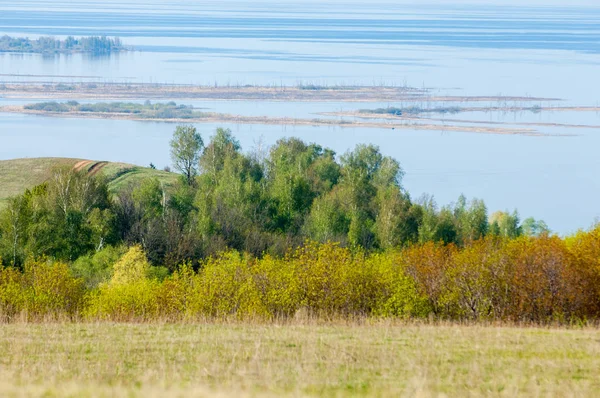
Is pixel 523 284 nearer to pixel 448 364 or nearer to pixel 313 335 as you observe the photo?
pixel 313 335

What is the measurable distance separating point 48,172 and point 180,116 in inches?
1973

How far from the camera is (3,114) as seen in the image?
117125mm

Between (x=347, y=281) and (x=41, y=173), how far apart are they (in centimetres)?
4750

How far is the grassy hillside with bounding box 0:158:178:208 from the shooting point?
2665 inches

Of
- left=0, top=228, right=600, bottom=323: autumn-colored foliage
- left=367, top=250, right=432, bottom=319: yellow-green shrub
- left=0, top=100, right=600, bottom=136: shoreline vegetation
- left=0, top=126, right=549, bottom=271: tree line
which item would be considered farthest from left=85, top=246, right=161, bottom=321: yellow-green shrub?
left=0, top=100, right=600, bottom=136: shoreline vegetation

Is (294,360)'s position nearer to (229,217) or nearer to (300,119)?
(229,217)

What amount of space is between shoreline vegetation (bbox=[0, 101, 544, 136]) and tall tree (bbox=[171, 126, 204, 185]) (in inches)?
1475

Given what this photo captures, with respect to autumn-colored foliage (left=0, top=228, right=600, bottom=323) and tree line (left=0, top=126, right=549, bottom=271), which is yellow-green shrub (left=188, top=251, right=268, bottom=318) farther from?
tree line (left=0, top=126, right=549, bottom=271)

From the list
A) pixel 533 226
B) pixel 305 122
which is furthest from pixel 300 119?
pixel 533 226

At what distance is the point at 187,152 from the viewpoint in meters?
73.7

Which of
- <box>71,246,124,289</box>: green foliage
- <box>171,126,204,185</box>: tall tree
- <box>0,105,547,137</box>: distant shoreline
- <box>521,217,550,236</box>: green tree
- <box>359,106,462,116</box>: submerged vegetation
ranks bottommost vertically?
<box>71,246,124,289</box>: green foliage

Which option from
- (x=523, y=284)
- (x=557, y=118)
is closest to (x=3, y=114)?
(x=557, y=118)

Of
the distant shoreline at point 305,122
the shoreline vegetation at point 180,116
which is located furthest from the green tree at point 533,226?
the shoreline vegetation at point 180,116

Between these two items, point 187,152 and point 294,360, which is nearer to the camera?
point 294,360
